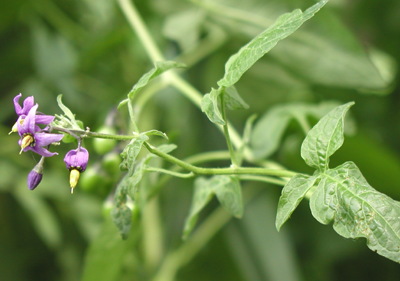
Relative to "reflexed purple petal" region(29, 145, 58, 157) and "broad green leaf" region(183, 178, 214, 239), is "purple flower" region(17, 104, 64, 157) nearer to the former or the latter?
"reflexed purple petal" region(29, 145, 58, 157)

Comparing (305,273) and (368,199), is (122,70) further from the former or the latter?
(368,199)

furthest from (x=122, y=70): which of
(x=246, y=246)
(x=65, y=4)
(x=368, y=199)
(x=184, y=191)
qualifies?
(x=368, y=199)

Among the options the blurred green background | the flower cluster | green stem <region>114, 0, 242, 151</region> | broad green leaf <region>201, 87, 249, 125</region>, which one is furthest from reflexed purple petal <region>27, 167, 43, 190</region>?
the blurred green background

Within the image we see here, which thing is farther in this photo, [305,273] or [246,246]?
[305,273]

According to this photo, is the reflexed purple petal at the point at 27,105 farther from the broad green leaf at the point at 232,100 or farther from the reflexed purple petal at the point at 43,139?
the broad green leaf at the point at 232,100

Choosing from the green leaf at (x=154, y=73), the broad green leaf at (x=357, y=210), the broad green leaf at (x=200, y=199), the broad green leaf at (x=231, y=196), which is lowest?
the broad green leaf at (x=357, y=210)

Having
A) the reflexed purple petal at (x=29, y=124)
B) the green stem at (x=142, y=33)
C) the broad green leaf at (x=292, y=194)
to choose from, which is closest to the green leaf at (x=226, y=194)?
the broad green leaf at (x=292, y=194)
